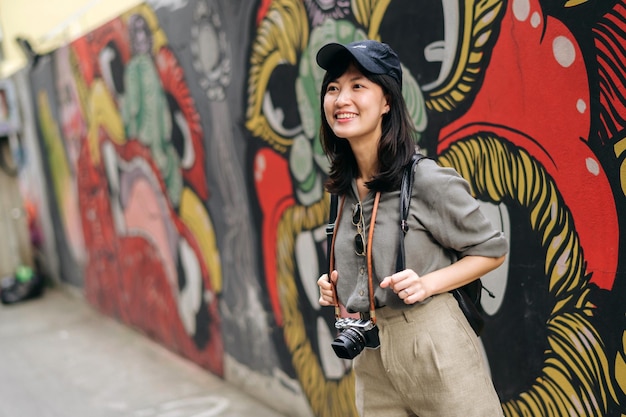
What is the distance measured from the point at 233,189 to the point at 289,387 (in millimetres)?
1274

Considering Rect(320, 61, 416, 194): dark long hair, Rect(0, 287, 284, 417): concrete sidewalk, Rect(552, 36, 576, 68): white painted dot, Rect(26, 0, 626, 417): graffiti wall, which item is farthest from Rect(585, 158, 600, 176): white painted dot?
Rect(0, 287, 284, 417): concrete sidewalk

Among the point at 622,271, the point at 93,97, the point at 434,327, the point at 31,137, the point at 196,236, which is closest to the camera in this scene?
the point at 434,327

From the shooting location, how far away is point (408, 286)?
1.85 m

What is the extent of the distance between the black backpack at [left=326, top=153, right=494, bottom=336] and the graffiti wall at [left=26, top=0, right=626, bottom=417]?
0.48m

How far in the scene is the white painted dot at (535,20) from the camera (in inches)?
90.8

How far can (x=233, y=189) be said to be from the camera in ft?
14.8

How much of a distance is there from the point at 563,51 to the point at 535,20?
158 mm

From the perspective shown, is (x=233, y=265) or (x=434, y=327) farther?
(x=233, y=265)

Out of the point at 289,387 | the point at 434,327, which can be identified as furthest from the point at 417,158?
the point at 289,387

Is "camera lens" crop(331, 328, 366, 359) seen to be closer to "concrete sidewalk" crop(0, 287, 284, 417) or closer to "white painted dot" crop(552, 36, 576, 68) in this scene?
"white painted dot" crop(552, 36, 576, 68)

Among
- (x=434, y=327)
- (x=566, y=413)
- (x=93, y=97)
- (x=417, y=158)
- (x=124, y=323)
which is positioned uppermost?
(x=93, y=97)

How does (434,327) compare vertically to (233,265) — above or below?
above

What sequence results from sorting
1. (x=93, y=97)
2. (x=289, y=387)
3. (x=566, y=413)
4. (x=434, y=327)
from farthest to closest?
(x=93, y=97) < (x=289, y=387) < (x=566, y=413) < (x=434, y=327)

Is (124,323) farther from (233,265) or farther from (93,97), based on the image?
(233,265)
